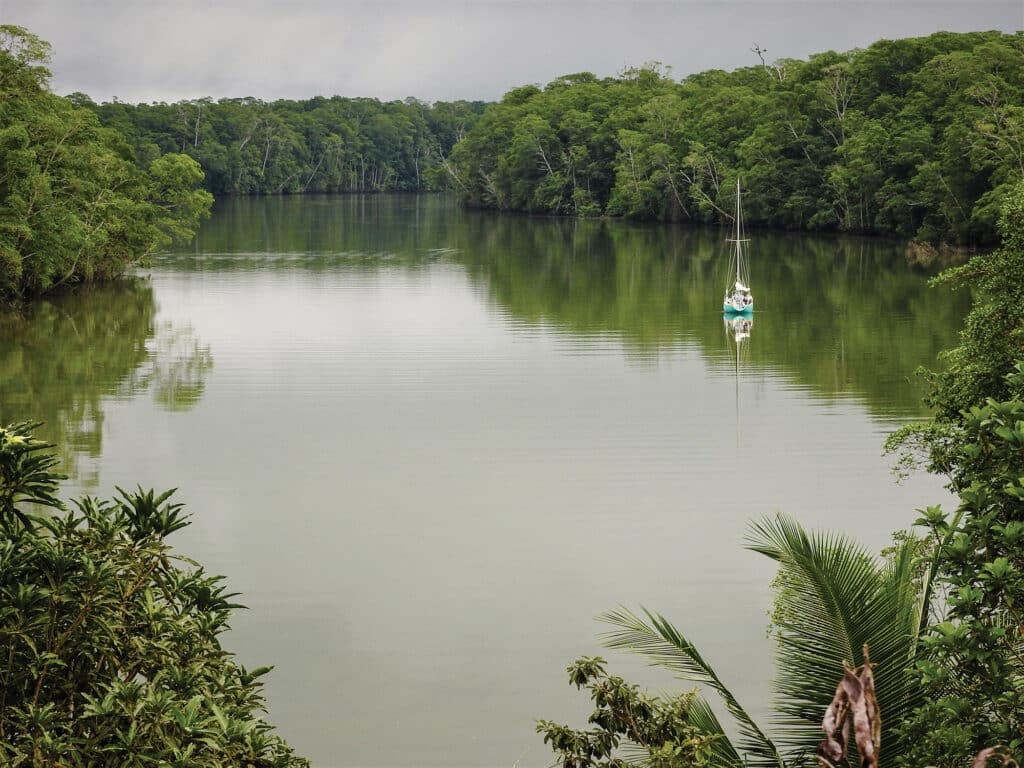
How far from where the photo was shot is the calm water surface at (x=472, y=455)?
13867mm

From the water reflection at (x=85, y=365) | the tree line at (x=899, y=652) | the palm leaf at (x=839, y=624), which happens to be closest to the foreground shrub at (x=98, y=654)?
the tree line at (x=899, y=652)

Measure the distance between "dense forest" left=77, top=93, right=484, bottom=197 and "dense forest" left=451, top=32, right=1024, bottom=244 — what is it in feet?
89.9

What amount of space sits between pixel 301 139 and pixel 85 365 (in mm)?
111685

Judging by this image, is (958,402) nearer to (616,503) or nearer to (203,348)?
(616,503)

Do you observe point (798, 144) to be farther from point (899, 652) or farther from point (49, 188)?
point (899, 652)

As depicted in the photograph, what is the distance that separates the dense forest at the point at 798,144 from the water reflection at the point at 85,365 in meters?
24.6

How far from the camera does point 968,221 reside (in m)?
53.3

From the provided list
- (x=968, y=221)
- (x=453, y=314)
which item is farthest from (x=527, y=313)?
(x=968, y=221)

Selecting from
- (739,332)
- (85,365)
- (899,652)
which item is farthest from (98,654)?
(739,332)

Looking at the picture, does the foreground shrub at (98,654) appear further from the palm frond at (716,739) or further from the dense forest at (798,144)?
the dense forest at (798,144)

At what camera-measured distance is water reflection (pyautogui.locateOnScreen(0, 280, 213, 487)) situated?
25125mm

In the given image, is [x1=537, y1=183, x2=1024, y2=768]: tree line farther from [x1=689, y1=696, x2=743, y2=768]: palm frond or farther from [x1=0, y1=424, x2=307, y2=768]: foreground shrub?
[x1=0, y1=424, x2=307, y2=768]: foreground shrub

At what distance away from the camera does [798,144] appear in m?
70.4

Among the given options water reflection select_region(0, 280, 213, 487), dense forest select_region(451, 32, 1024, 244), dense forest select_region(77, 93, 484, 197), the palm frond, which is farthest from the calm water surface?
dense forest select_region(77, 93, 484, 197)
